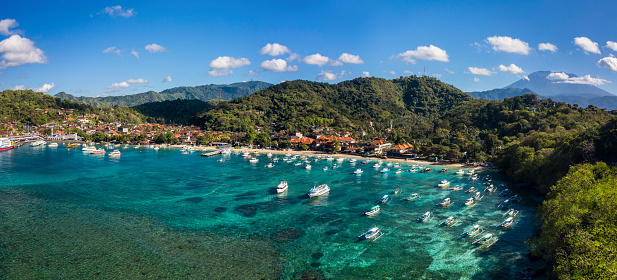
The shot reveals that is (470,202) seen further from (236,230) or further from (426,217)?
(236,230)

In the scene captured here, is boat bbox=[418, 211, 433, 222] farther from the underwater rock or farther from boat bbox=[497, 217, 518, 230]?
the underwater rock

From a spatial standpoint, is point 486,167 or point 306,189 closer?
point 306,189

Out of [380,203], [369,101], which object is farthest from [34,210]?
[369,101]

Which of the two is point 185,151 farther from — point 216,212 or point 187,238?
→ point 187,238

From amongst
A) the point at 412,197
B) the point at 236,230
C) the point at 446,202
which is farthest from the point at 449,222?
the point at 236,230

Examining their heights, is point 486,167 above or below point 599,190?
below

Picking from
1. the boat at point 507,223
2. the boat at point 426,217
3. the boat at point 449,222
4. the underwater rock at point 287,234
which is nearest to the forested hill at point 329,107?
the boat at point 426,217

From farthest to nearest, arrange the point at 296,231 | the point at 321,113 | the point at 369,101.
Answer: the point at 369,101, the point at 321,113, the point at 296,231

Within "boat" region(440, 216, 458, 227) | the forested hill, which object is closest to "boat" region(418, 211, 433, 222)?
"boat" region(440, 216, 458, 227)
